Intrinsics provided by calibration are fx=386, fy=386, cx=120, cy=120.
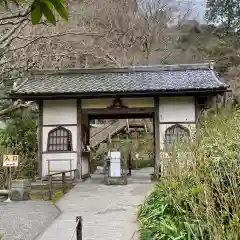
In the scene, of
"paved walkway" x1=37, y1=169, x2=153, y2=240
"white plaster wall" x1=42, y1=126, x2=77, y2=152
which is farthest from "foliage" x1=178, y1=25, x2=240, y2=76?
"paved walkway" x1=37, y1=169, x2=153, y2=240

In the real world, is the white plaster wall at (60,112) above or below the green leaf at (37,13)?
above

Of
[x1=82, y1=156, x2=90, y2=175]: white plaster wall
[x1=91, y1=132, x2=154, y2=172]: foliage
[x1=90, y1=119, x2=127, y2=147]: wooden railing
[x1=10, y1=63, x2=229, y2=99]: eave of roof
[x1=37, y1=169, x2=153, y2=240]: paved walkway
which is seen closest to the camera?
[x1=37, y1=169, x2=153, y2=240]: paved walkway

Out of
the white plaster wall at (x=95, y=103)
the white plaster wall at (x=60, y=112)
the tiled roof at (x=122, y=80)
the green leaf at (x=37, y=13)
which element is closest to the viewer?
the green leaf at (x=37, y=13)

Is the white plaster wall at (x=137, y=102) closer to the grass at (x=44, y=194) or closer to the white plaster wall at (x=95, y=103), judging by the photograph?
the white plaster wall at (x=95, y=103)

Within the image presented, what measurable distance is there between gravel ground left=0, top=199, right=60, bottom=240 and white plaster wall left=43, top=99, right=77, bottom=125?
4.51 meters

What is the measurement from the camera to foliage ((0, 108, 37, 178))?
14.0 m

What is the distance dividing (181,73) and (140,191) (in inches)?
200

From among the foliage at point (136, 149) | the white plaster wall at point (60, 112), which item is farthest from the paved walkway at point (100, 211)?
the foliage at point (136, 149)

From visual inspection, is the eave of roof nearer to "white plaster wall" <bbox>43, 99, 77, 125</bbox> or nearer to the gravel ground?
"white plaster wall" <bbox>43, 99, 77, 125</bbox>

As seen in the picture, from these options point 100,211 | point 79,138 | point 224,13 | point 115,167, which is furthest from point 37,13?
point 224,13

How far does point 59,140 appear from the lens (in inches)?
503

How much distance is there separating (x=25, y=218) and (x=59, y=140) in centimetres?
588

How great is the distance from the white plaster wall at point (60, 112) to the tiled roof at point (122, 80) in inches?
20.6

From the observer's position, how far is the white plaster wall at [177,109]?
12.7 metres
